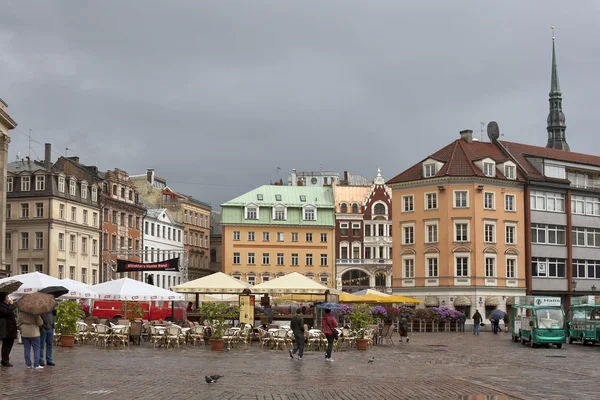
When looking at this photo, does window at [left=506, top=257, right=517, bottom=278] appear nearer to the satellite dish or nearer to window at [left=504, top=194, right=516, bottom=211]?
window at [left=504, top=194, right=516, bottom=211]

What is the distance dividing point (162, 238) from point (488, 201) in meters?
40.3

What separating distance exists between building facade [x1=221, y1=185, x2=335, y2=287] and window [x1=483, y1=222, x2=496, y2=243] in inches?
1214

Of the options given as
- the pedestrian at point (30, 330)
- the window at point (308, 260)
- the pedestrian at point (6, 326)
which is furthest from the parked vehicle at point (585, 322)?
the window at point (308, 260)

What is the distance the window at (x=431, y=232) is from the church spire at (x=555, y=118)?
192 ft

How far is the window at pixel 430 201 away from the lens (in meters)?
73.2

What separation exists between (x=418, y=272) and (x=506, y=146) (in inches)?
548

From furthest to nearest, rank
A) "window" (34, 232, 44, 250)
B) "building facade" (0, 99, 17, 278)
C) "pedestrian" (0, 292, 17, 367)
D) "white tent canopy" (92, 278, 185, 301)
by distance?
"window" (34, 232, 44, 250) → "building facade" (0, 99, 17, 278) → "white tent canopy" (92, 278, 185, 301) → "pedestrian" (0, 292, 17, 367)

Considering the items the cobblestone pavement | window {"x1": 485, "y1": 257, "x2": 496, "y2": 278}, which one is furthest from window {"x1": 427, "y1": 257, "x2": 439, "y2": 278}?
the cobblestone pavement

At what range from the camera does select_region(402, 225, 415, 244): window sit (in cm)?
7475

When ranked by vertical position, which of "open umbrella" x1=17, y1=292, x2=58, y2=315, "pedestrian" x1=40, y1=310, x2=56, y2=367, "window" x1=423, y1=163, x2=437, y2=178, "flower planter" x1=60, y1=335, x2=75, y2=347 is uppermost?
"window" x1=423, y1=163, x2=437, y2=178

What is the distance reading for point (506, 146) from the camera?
78.2m

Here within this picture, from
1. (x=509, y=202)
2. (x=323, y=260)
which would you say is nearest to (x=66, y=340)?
(x=509, y=202)

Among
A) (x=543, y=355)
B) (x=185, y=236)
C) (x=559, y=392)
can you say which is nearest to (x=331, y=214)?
(x=185, y=236)

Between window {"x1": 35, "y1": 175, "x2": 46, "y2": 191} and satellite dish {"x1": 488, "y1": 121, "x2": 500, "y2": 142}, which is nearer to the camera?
window {"x1": 35, "y1": 175, "x2": 46, "y2": 191}
